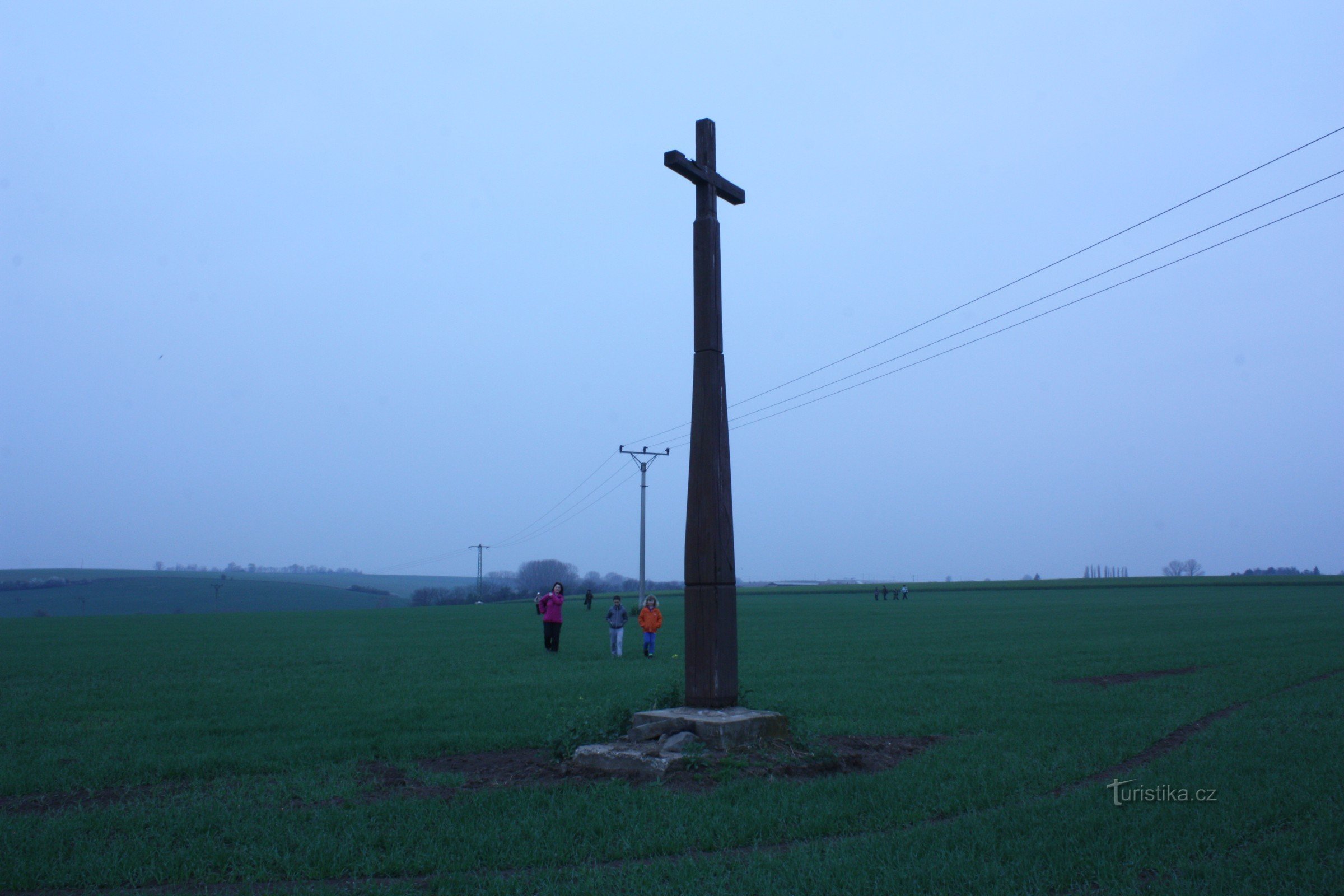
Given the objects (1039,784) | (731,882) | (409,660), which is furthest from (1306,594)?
(731,882)

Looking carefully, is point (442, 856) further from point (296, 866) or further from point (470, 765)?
point (470, 765)

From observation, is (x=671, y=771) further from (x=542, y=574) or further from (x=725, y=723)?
(x=542, y=574)

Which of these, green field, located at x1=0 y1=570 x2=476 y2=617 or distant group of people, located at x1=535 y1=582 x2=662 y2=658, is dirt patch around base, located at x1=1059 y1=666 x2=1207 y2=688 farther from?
green field, located at x1=0 y1=570 x2=476 y2=617

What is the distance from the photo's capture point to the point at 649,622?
21.9m

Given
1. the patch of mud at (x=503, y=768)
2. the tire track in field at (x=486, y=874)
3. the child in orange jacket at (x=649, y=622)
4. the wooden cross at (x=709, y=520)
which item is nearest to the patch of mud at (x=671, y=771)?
the patch of mud at (x=503, y=768)

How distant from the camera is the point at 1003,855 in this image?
5910 mm

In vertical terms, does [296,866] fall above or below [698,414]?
below

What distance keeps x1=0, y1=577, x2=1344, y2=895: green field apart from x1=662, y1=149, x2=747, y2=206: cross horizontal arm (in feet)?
19.3

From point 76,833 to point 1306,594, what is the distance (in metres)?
66.4

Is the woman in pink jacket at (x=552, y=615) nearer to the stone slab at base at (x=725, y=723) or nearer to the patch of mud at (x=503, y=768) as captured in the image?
the patch of mud at (x=503, y=768)

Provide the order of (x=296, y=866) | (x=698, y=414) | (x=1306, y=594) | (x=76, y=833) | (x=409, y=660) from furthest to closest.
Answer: (x=1306, y=594), (x=409, y=660), (x=698, y=414), (x=76, y=833), (x=296, y=866)

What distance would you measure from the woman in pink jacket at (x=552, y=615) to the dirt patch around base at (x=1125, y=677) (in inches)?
441

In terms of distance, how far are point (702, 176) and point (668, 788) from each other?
637 cm

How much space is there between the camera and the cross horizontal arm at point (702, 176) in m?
10.2
